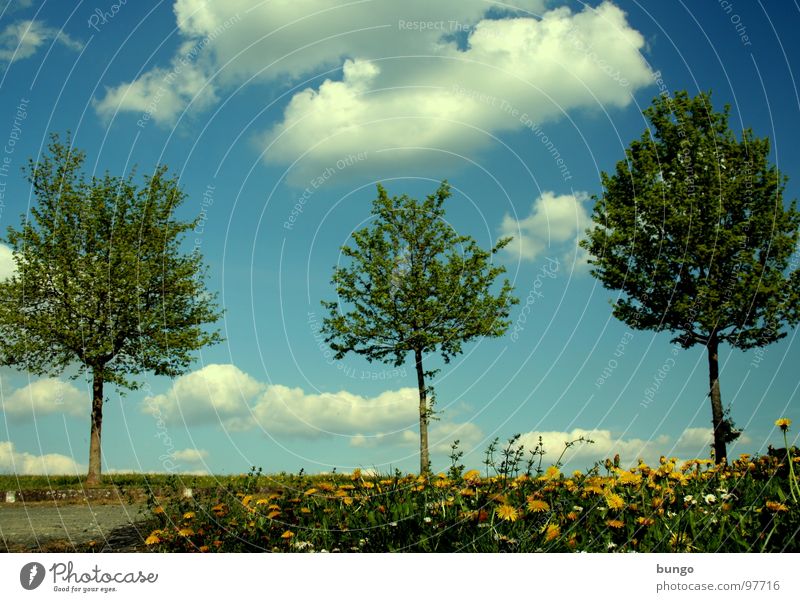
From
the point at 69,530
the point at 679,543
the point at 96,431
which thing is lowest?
the point at 69,530

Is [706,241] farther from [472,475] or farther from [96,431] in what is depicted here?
[96,431]

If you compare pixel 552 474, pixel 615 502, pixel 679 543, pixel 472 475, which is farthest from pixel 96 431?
pixel 679 543

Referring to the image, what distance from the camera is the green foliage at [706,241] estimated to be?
1942cm

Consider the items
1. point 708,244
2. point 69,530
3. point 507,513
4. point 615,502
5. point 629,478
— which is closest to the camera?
point 507,513

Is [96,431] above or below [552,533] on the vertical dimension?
above

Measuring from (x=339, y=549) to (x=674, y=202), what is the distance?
17.2 meters

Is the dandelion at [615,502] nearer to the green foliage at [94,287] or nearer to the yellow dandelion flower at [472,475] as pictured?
the yellow dandelion flower at [472,475]

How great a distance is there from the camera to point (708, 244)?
1952 cm

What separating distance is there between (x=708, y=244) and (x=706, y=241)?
0.26 m
